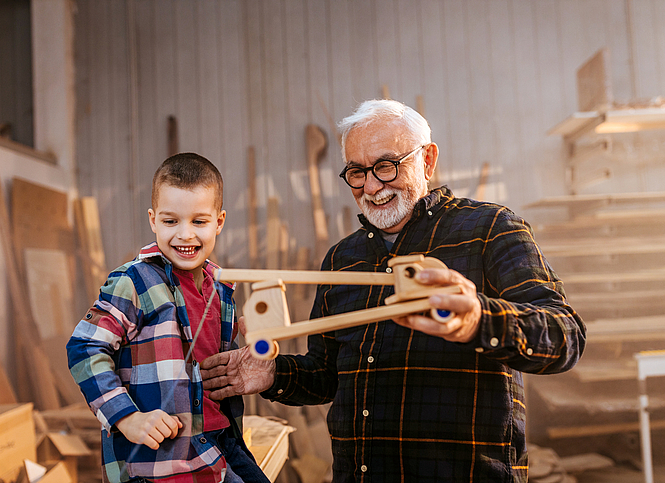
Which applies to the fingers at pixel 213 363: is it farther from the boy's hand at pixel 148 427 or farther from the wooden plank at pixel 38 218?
the wooden plank at pixel 38 218

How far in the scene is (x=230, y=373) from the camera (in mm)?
1258

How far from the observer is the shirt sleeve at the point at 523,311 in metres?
0.95

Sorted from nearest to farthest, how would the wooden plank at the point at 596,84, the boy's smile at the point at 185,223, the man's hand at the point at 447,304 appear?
the man's hand at the point at 447,304
the boy's smile at the point at 185,223
the wooden plank at the point at 596,84

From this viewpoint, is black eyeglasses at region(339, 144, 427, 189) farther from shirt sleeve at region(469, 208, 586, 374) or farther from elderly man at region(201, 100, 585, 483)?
shirt sleeve at region(469, 208, 586, 374)

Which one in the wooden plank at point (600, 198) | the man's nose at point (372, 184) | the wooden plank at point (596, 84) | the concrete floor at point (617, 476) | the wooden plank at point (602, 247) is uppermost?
the wooden plank at point (596, 84)

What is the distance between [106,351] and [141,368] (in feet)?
0.29

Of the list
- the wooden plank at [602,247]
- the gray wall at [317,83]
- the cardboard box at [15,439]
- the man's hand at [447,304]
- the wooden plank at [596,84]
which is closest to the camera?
the man's hand at [447,304]

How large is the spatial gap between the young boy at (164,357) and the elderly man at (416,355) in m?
0.10

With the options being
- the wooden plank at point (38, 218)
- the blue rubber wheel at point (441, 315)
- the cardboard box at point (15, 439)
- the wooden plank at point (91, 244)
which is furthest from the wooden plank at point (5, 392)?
the blue rubber wheel at point (441, 315)

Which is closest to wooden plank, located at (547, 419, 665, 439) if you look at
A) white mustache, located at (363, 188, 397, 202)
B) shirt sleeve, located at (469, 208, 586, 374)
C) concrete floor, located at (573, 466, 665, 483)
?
concrete floor, located at (573, 466, 665, 483)

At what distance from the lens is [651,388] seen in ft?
12.0

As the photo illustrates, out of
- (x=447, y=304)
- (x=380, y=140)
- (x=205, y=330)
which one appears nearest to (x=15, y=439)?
(x=205, y=330)

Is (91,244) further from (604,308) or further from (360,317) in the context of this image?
(604,308)

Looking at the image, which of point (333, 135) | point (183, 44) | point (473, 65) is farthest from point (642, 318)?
point (183, 44)
